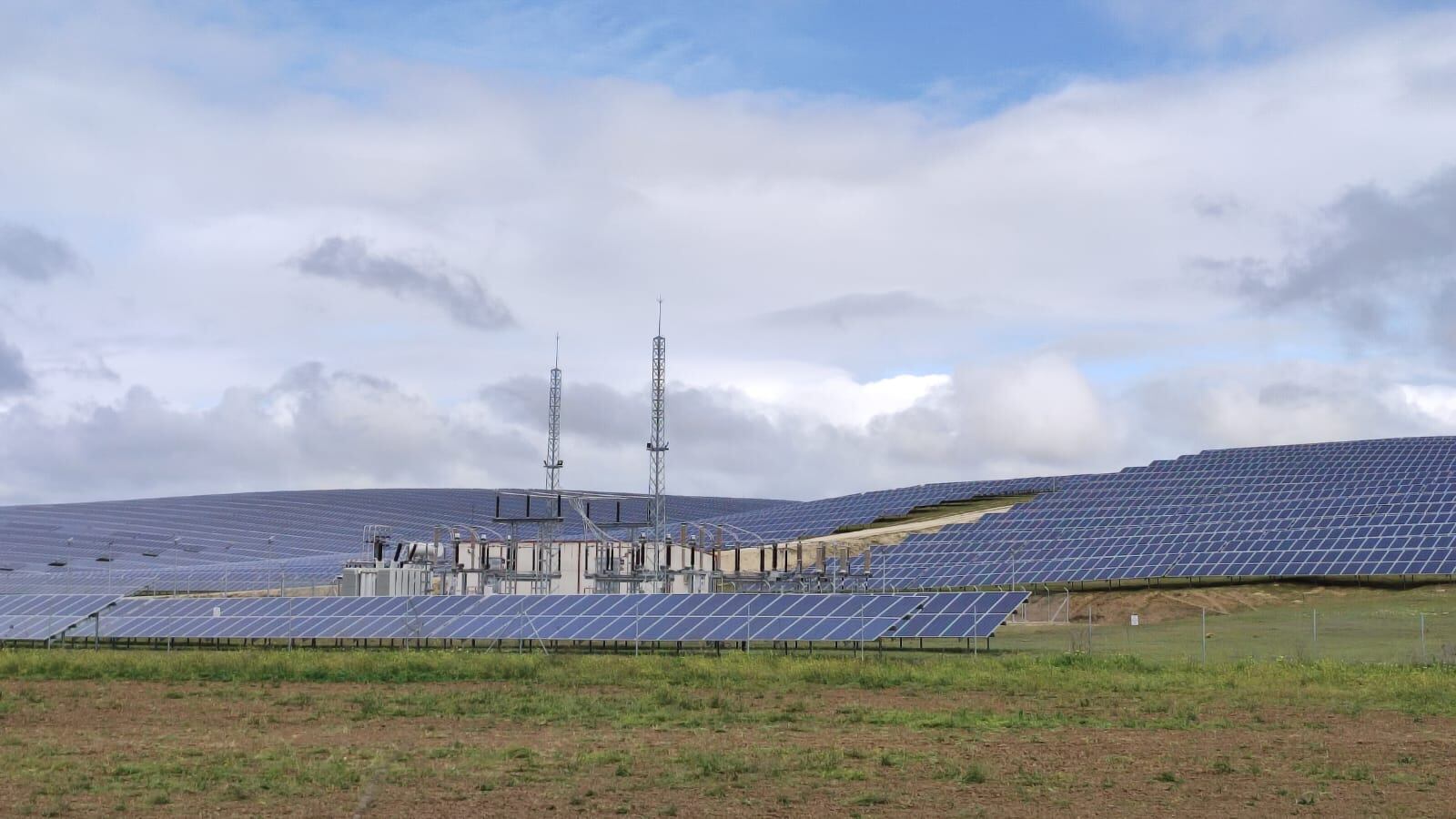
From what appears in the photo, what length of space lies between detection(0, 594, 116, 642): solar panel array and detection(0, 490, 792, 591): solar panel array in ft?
103

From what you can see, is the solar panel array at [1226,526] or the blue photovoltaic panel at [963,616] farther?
the solar panel array at [1226,526]

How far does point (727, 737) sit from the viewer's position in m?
27.3

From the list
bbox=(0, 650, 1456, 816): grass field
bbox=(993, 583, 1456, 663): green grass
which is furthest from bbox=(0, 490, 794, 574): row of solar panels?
bbox=(0, 650, 1456, 816): grass field

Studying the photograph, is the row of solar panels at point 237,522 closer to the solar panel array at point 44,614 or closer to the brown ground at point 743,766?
the solar panel array at point 44,614

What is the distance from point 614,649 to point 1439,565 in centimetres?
3883

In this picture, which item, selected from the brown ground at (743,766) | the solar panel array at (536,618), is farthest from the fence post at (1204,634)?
the brown ground at (743,766)

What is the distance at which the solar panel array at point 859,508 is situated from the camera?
10470 cm

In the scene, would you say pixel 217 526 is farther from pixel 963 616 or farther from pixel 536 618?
pixel 963 616

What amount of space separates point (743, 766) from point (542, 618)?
1169 inches

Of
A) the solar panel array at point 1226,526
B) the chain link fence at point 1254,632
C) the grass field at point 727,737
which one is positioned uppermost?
the solar panel array at point 1226,526

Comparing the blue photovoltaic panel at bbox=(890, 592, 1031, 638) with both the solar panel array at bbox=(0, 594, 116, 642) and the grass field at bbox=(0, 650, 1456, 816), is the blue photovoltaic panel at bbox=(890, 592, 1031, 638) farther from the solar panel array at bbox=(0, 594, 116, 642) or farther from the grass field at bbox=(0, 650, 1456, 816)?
the solar panel array at bbox=(0, 594, 116, 642)

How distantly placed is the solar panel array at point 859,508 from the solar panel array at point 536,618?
48389 millimetres

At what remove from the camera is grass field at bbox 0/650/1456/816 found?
20.5 metres

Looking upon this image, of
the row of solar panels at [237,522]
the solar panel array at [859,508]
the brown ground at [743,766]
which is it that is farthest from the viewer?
the row of solar panels at [237,522]
